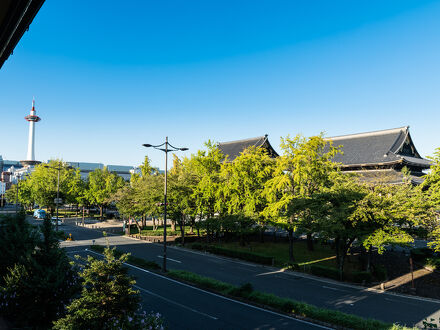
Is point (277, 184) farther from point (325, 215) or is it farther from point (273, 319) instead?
point (273, 319)

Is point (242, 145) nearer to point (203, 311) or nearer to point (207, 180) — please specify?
point (207, 180)

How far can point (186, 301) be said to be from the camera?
53.2 ft

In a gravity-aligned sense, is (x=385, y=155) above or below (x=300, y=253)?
above

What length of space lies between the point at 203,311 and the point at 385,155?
36.7 m

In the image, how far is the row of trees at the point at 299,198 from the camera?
860 inches

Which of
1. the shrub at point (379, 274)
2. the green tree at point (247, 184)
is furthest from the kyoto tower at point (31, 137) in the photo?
the shrub at point (379, 274)

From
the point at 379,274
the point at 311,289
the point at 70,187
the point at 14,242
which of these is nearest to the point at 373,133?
the point at 379,274

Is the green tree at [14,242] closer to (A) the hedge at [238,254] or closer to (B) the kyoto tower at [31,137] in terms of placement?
(A) the hedge at [238,254]

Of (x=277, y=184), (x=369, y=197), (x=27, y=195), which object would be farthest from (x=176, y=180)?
(x=27, y=195)

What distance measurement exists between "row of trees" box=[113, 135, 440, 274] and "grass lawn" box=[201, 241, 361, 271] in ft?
4.34

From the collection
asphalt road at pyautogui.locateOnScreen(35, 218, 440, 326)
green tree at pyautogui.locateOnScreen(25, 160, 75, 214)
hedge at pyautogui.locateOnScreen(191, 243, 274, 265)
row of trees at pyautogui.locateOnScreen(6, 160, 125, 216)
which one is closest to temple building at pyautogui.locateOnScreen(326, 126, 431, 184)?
hedge at pyautogui.locateOnScreen(191, 243, 274, 265)

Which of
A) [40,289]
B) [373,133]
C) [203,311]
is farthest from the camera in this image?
[373,133]

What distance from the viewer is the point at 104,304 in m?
8.37

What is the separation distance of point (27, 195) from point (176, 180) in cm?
5151
